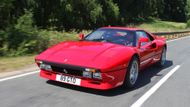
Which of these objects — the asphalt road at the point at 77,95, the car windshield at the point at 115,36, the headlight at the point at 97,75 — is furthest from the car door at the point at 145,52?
the headlight at the point at 97,75

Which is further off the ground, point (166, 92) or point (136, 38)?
point (136, 38)

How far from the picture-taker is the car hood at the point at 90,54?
630cm

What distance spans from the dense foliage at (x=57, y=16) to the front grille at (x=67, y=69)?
218 inches

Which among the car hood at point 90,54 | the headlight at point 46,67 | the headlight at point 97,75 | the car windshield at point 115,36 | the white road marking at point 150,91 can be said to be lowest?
the white road marking at point 150,91

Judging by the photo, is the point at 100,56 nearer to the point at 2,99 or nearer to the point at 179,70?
the point at 2,99

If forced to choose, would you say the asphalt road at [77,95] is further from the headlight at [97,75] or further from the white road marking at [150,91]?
the headlight at [97,75]

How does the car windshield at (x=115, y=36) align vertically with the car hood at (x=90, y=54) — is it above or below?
above

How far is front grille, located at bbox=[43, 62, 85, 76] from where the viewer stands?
20.5 ft

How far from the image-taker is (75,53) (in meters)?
6.71

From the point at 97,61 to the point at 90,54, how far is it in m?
0.35

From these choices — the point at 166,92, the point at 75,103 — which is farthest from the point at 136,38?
the point at 75,103

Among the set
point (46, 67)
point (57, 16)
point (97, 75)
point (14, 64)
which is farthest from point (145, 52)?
point (57, 16)

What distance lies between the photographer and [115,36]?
805 cm

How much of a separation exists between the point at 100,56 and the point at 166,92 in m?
1.73
